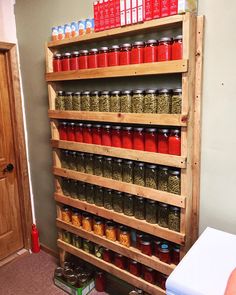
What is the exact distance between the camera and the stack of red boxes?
4.47 feet

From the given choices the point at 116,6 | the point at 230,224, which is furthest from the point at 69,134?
the point at 230,224

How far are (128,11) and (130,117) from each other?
58 cm

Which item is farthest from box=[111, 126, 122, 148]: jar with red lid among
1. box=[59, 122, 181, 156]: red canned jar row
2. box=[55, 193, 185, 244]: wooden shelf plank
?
box=[55, 193, 185, 244]: wooden shelf plank

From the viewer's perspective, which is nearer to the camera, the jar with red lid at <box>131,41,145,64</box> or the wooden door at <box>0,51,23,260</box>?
the jar with red lid at <box>131,41,145,64</box>

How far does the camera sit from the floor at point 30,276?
2170mm

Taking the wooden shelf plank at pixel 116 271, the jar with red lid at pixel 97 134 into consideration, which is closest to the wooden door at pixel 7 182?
the wooden shelf plank at pixel 116 271

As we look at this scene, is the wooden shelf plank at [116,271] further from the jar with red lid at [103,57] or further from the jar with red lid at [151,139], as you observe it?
the jar with red lid at [103,57]

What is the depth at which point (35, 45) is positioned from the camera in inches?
89.5

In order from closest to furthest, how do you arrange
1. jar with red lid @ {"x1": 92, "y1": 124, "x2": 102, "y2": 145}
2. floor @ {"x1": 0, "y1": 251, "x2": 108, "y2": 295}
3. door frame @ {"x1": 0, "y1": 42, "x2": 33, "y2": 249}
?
1. jar with red lid @ {"x1": 92, "y1": 124, "x2": 102, "y2": 145}
2. floor @ {"x1": 0, "y1": 251, "x2": 108, "y2": 295}
3. door frame @ {"x1": 0, "y1": 42, "x2": 33, "y2": 249}

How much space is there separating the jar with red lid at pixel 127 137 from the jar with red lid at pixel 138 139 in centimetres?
3

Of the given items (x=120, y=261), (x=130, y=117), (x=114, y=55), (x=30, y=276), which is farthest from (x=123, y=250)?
(x=114, y=55)

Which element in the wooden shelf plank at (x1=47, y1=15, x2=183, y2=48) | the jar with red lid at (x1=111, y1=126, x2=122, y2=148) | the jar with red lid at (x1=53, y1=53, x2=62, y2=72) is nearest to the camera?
the wooden shelf plank at (x1=47, y1=15, x2=183, y2=48)

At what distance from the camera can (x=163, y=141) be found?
152 centimetres

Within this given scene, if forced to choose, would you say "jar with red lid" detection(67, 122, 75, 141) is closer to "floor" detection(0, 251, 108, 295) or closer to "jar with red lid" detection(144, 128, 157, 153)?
"jar with red lid" detection(144, 128, 157, 153)
